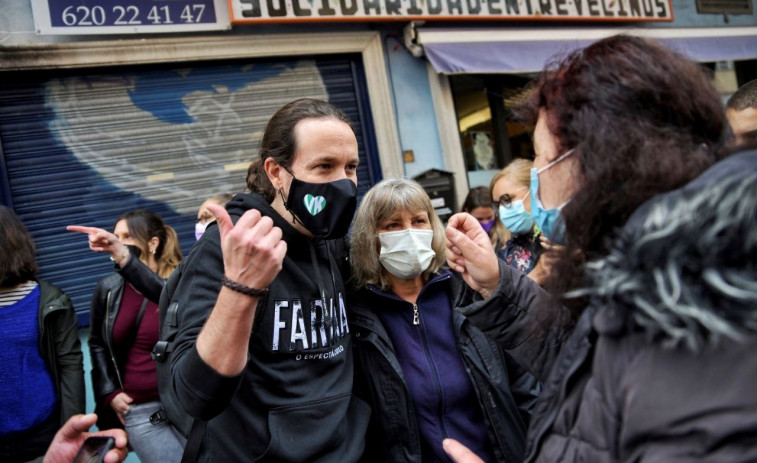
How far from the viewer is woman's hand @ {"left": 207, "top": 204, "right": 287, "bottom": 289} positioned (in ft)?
4.53

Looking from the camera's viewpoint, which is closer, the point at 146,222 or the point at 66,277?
the point at 146,222

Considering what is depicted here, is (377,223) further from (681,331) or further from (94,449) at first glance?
(681,331)

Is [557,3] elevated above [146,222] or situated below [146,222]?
above

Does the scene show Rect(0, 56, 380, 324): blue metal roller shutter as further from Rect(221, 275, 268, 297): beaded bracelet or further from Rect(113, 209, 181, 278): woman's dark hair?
Rect(221, 275, 268, 297): beaded bracelet

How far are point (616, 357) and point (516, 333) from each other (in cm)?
86

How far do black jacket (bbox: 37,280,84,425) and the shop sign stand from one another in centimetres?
296

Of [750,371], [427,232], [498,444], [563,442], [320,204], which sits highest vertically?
[320,204]

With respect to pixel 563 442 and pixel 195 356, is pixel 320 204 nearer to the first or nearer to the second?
pixel 195 356

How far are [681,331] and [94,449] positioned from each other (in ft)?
5.62

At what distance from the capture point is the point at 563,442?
107 centimetres

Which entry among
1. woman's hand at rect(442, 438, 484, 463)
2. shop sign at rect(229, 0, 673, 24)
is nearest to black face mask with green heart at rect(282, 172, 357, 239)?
woman's hand at rect(442, 438, 484, 463)

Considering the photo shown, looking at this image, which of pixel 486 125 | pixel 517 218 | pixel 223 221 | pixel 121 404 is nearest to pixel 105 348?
pixel 121 404

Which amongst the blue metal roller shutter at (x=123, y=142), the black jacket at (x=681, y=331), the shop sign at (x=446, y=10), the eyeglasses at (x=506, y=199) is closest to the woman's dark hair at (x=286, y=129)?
the black jacket at (x=681, y=331)

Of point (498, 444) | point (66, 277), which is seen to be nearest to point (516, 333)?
point (498, 444)
